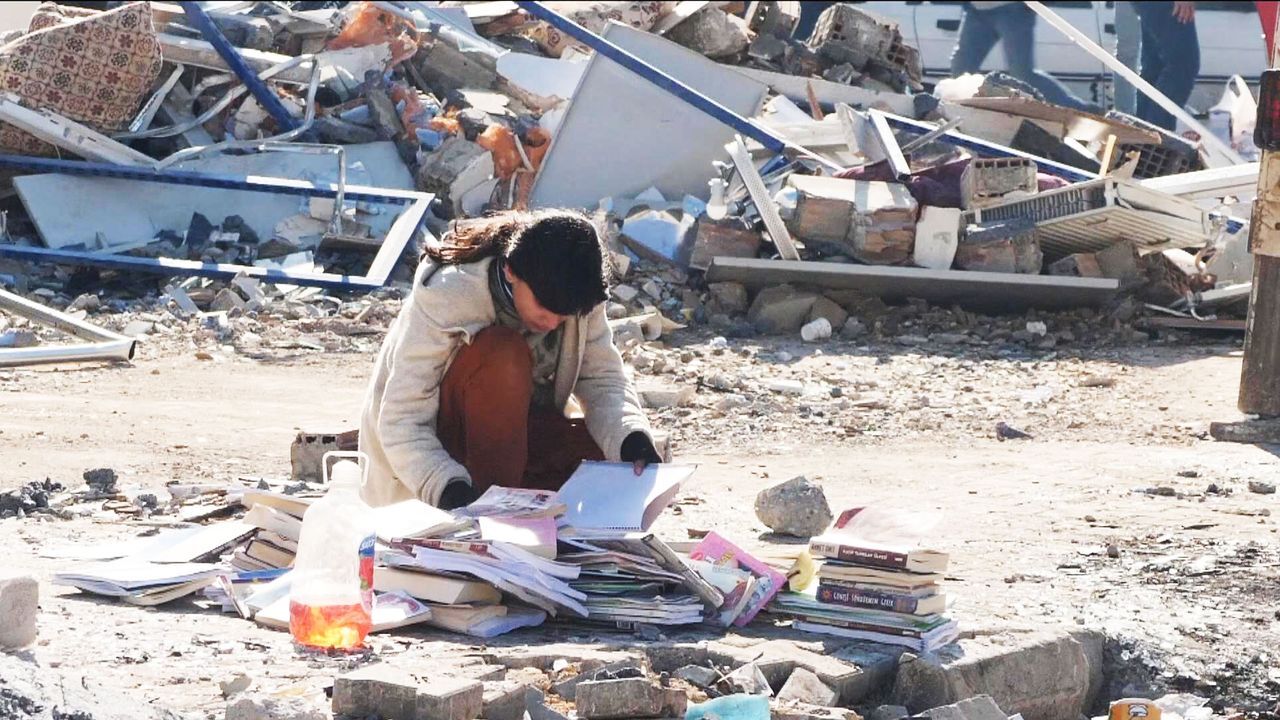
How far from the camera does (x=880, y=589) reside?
4.30 m

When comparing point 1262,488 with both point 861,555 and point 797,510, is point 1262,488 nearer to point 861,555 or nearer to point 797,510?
point 797,510

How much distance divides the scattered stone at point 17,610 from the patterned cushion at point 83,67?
24.7 ft

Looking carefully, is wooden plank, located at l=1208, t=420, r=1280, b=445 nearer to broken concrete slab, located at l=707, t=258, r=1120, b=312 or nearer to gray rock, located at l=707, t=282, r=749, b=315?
broken concrete slab, located at l=707, t=258, r=1120, b=312

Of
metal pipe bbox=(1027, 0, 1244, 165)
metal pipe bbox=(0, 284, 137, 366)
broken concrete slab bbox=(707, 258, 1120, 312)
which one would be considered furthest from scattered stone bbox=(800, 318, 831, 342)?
metal pipe bbox=(0, 284, 137, 366)

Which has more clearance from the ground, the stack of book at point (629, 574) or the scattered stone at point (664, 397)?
the stack of book at point (629, 574)

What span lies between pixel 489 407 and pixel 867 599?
1083 millimetres

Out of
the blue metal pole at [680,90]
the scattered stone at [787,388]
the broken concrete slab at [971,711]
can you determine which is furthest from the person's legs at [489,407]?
the blue metal pole at [680,90]

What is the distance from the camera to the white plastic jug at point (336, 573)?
400 cm

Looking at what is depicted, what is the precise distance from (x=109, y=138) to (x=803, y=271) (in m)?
4.07

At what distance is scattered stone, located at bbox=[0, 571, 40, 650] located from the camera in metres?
3.54

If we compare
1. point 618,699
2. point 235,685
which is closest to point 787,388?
point 618,699

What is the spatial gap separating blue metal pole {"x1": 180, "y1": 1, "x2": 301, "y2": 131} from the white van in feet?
19.4

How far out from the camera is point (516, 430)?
483 cm

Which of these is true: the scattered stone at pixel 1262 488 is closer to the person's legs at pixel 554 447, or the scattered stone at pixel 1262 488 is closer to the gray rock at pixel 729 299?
the person's legs at pixel 554 447
